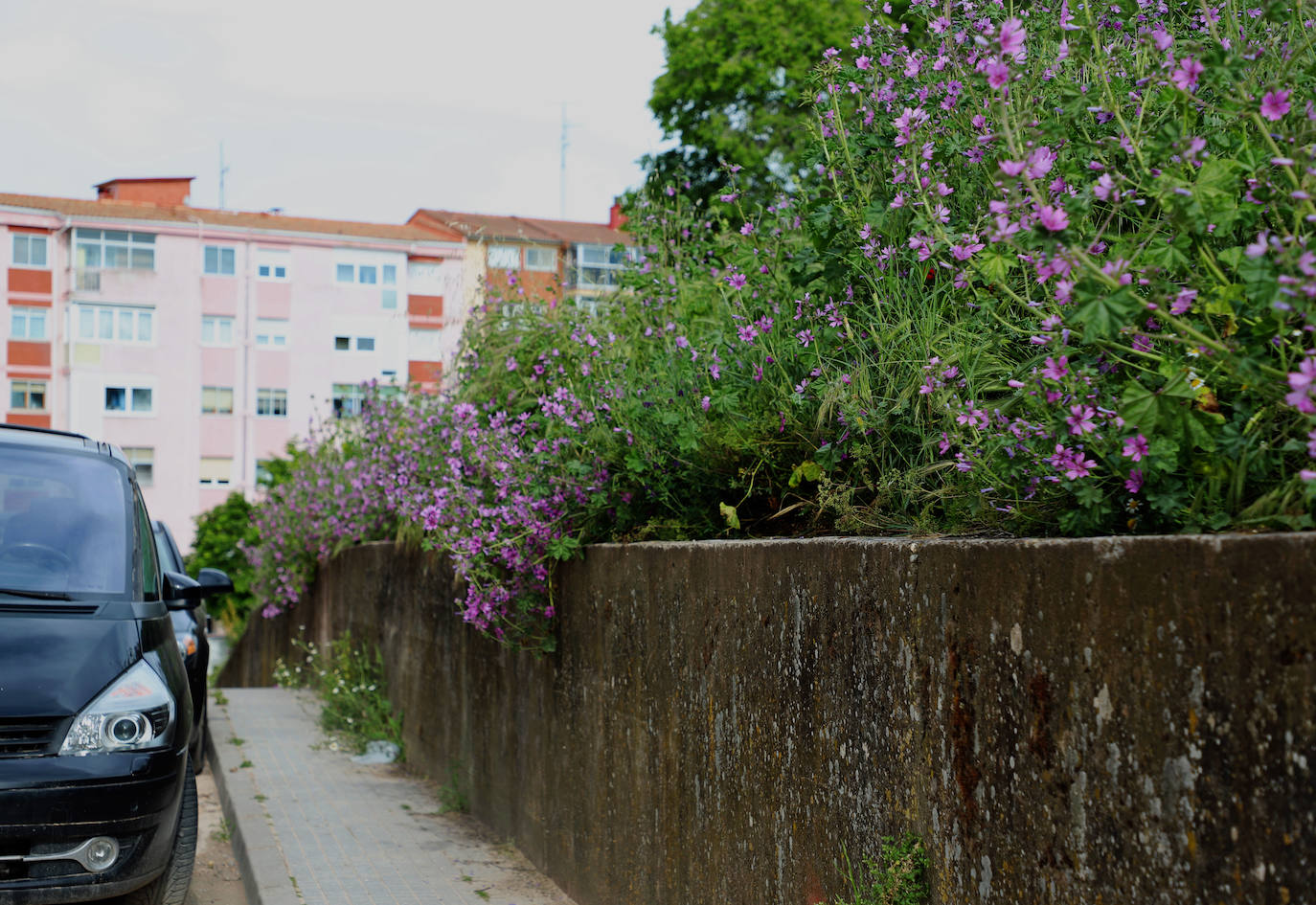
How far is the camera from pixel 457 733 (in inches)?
318

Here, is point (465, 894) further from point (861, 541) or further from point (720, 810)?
point (861, 541)

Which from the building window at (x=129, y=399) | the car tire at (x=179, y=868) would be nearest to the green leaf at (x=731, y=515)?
the car tire at (x=179, y=868)

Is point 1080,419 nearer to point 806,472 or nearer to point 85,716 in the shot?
point 806,472

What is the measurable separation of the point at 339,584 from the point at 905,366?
9.80 metres

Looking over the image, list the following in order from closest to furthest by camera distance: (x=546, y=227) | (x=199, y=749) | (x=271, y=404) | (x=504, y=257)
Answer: (x=199, y=749) < (x=504, y=257) < (x=271, y=404) < (x=546, y=227)

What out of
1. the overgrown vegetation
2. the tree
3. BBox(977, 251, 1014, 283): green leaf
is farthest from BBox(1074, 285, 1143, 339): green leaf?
the tree

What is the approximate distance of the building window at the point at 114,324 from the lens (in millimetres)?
46250

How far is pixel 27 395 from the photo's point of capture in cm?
4662

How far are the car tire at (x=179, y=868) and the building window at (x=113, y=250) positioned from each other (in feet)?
148

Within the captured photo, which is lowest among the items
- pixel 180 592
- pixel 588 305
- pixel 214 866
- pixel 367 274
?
pixel 214 866

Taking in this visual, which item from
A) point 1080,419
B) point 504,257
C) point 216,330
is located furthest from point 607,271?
point 216,330

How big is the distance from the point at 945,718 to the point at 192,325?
160 feet

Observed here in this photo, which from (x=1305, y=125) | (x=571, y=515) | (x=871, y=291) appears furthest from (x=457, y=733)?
(x=1305, y=125)

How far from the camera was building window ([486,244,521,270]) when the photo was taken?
28.6 feet
